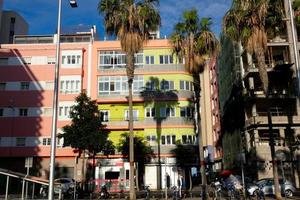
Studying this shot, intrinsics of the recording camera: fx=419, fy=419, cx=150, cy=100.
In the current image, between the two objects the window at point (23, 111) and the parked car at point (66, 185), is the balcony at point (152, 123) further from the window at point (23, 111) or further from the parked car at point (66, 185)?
the parked car at point (66, 185)

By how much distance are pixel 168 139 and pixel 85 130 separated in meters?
13.1

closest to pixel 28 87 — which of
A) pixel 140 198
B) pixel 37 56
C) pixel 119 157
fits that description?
pixel 37 56

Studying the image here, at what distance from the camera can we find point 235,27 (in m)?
31.3

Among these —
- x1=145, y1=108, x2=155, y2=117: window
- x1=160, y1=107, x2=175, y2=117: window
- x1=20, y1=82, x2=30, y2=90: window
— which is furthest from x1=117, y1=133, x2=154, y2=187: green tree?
x1=20, y1=82, x2=30, y2=90: window

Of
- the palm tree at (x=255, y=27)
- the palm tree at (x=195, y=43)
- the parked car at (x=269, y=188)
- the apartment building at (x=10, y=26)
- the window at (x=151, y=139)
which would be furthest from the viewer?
the apartment building at (x=10, y=26)

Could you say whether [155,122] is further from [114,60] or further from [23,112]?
[23,112]

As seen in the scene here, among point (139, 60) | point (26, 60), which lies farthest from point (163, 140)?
point (26, 60)

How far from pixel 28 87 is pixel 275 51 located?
31554 millimetres

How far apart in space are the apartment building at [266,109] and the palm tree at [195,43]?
44.5ft

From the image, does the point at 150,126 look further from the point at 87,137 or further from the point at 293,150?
the point at 293,150

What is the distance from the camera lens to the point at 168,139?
51188 millimetres

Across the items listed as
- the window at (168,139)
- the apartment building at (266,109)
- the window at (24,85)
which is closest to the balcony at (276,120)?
the apartment building at (266,109)

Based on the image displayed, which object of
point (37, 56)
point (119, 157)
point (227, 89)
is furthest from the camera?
point (227, 89)

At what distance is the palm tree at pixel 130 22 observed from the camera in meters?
31.7
